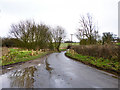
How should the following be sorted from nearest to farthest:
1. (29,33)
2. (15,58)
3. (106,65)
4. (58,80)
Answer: (58,80) < (106,65) < (15,58) < (29,33)

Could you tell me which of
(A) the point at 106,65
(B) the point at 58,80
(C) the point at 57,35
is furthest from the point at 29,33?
(B) the point at 58,80

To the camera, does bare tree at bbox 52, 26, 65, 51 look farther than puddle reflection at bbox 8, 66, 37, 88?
Yes

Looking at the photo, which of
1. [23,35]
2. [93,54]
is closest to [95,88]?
[93,54]

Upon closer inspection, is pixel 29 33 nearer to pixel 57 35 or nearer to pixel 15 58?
pixel 57 35

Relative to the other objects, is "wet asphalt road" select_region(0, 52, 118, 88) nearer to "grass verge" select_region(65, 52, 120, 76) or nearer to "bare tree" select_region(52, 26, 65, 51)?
"grass verge" select_region(65, 52, 120, 76)

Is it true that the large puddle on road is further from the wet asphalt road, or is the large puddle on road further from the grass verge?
the grass verge

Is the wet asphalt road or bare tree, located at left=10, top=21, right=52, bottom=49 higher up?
bare tree, located at left=10, top=21, right=52, bottom=49

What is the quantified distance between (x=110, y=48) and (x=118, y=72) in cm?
396

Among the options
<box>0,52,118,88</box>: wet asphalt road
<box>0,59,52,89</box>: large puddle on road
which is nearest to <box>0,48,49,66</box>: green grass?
<box>0,59,52,89</box>: large puddle on road

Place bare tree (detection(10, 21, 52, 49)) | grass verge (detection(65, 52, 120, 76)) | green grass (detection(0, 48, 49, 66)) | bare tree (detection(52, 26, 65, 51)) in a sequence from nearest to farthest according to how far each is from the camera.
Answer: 1. grass verge (detection(65, 52, 120, 76))
2. green grass (detection(0, 48, 49, 66))
3. bare tree (detection(10, 21, 52, 49))
4. bare tree (detection(52, 26, 65, 51))

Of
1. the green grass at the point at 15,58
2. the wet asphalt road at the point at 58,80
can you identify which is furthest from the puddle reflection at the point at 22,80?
the green grass at the point at 15,58

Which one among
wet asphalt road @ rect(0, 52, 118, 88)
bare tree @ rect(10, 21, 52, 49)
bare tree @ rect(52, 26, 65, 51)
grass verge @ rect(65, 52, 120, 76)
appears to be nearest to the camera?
wet asphalt road @ rect(0, 52, 118, 88)

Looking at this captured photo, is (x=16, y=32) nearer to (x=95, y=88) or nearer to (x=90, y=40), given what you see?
(x=90, y=40)

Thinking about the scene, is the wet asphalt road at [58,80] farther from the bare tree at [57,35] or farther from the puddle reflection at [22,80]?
the bare tree at [57,35]
